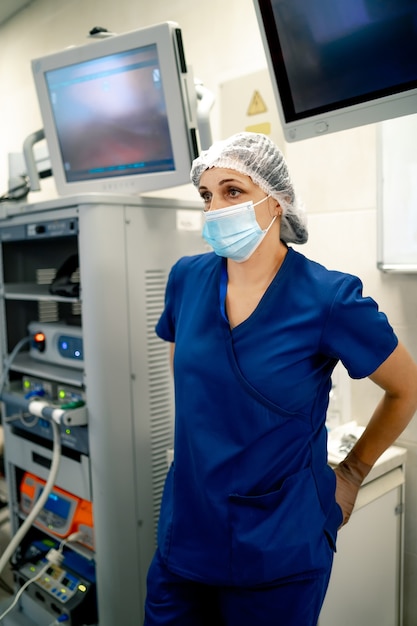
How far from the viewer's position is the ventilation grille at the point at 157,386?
173cm

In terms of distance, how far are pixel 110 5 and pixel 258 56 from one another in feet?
3.27

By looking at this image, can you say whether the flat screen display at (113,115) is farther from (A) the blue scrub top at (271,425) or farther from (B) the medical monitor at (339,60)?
(A) the blue scrub top at (271,425)

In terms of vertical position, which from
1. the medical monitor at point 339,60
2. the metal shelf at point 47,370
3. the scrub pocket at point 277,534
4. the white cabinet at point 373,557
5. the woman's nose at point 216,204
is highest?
the medical monitor at point 339,60

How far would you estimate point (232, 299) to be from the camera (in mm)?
1216

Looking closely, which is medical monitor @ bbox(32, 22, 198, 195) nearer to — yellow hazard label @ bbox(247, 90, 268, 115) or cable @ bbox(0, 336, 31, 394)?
yellow hazard label @ bbox(247, 90, 268, 115)

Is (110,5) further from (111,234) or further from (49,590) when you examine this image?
(49,590)

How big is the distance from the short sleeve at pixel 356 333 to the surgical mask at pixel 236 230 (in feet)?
0.72

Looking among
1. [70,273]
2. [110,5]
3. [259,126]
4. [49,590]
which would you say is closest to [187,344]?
[70,273]

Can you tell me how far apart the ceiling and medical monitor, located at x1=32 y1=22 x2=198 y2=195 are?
1.61 metres

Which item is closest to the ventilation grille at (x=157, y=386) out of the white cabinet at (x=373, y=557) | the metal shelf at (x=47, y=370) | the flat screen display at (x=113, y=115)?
the metal shelf at (x=47, y=370)

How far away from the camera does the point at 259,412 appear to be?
1.08 metres

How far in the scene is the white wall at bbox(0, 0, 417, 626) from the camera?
1663 mm

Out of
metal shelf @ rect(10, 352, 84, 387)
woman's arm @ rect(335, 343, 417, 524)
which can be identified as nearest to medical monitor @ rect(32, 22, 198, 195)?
metal shelf @ rect(10, 352, 84, 387)

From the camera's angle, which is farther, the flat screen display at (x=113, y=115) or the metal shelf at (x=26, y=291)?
the metal shelf at (x=26, y=291)
